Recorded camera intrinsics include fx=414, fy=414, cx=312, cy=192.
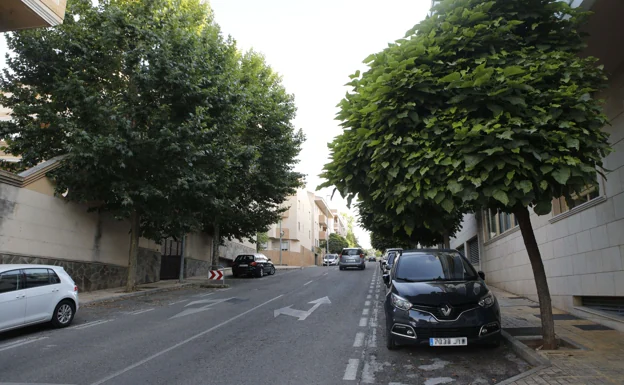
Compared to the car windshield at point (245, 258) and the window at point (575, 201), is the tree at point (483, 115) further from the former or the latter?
the car windshield at point (245, 258)

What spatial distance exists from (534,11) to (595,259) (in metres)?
5.33

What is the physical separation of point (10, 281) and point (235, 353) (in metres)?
5.11

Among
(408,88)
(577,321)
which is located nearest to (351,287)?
(577,321)

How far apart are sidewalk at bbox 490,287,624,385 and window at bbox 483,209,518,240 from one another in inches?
202

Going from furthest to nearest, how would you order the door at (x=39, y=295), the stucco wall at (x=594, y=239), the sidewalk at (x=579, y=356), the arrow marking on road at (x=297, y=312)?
the arrow marking on road at (x=297, y=312), the door at (x=39, y=295), the stucco wall at (x=594, y=239), the sidewalk at (x=579, y=356)

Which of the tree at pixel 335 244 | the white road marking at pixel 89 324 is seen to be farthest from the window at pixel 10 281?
the tree at pixel 335 244

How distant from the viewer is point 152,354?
6.76 m

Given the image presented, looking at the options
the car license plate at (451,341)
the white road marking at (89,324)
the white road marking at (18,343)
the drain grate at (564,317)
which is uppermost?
the car license plate at (451,341)

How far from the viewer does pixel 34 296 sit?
8.69 m

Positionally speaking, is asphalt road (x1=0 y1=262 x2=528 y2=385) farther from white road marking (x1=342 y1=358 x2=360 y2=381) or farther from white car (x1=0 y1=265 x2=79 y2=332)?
white car (x1=0 y1=265 x2=79 y2=332)

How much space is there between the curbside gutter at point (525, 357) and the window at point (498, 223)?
6.87 meters

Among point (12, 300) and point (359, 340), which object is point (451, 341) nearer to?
point (359, 340)

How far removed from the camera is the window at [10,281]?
815cm

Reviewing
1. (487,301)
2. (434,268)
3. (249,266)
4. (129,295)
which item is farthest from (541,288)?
(249,266)
